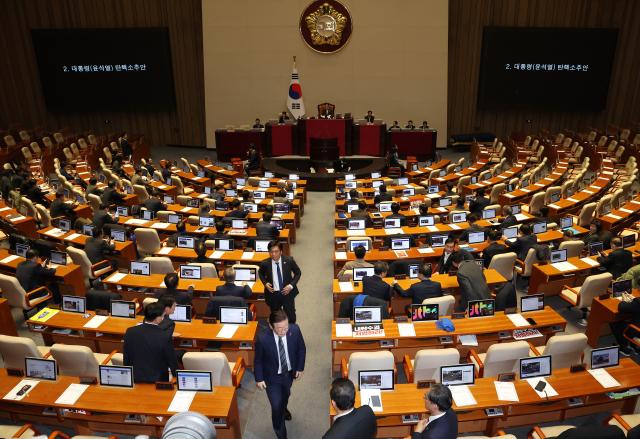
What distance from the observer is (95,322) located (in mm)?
6383

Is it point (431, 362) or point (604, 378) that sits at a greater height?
point (431, 362)

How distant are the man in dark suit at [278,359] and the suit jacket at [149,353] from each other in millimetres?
924

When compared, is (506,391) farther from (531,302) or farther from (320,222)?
(320,222)

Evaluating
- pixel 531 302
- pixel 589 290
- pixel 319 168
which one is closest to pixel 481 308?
pixel 531 302

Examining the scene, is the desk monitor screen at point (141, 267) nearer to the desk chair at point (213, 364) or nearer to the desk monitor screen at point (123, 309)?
the desk monitor screen at point (123, 309)

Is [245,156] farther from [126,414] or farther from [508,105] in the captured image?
[126,414]

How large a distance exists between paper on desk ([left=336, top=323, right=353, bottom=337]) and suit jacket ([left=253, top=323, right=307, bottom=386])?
1.19m

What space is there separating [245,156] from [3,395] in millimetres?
15447

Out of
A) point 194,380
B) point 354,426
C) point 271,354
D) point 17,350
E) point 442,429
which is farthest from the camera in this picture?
point 17,350

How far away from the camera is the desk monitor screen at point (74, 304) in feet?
21.5

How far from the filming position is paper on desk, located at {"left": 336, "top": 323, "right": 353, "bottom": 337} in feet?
19.6

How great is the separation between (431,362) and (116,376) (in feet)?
10.7

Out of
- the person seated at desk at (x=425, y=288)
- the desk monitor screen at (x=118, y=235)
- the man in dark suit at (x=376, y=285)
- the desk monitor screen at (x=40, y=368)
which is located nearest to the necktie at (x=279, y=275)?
the man in dark suit at (x=376, y=285)

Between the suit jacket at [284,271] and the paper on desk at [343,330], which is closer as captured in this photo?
the paper on desk at [343,330]
